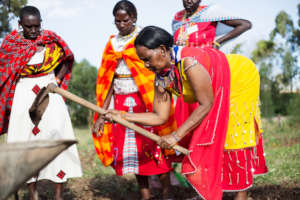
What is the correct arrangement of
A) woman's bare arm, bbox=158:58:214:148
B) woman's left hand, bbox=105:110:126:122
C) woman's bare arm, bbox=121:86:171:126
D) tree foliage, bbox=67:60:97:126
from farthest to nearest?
tree foliage, bbox=67:60:97:126 < woman's bare arm, bbox=121:86:171:126 < woman's left hand, bbox=105:110:126:122 < woman's bare arm, bbox=158:58:214:148

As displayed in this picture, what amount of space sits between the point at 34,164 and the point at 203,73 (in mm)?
1381

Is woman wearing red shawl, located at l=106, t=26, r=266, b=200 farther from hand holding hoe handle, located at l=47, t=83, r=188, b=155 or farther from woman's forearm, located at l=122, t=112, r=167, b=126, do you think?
woman's forearm, located at l=122, t=112, r=167, b=126

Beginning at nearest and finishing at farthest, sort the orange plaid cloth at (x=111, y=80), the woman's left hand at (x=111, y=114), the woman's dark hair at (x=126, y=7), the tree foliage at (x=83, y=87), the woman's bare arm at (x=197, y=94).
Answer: the woman's bare arm at (x=197, y=94)
the woman's left hand at (x=111, y=114)
the woman's dark hair at (x=126, y=7)
the orange plaid cloth at (x=111, y=80)
the tree foliage at (x=83, y=87)

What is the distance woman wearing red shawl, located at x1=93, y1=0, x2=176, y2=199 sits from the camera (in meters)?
3.30

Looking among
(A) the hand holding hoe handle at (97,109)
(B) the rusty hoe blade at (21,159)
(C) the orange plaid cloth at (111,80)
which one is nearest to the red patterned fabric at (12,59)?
(C) the orange plaid cloth at (111,80)

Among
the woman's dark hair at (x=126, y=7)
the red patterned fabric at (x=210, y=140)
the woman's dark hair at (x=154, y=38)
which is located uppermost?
the woman's dark hair at (x=126, y=7)

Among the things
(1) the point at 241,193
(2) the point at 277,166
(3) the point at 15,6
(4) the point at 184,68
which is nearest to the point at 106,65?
(4) the point at 184,68

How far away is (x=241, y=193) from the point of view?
2.47 metres

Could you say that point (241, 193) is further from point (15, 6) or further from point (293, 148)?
point (15, 6)

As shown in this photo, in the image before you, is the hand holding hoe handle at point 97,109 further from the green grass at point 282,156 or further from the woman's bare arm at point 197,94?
the green grass at point 282,156

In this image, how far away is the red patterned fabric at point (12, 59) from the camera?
10.2 feet

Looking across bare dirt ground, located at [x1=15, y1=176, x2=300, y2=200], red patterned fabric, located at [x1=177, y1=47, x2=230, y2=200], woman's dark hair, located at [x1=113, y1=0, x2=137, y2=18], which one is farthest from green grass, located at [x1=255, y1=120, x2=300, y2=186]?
woman's dark hair, located at [x1=113, y1=0, x2=137, y2=18]

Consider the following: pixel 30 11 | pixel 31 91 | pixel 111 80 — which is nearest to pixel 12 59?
pixel 31 91

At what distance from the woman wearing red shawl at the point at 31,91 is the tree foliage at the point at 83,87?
1008 centimetres
